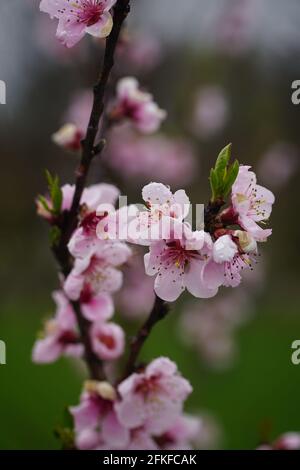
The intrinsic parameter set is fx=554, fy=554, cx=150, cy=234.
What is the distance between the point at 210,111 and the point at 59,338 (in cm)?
310

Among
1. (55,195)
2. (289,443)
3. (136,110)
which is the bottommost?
(289,443)

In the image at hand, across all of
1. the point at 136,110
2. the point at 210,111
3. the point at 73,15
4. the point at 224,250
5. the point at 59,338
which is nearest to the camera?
the point at 224,250

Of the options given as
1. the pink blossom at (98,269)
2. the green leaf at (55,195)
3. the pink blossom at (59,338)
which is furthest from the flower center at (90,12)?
the pink blossom at (59,338)

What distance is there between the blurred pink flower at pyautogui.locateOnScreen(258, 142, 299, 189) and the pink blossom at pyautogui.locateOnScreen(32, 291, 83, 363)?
3.12 meters

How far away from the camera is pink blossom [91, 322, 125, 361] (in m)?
1.35

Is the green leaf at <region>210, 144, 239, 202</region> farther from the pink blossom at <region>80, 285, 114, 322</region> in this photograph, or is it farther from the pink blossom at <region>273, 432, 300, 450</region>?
the pink blossom at <region>273, 432, 300, 450</region>

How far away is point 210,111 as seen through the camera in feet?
13.7

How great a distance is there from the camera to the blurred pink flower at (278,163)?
14.1 feet

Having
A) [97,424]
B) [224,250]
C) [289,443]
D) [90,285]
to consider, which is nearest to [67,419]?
[97,424]

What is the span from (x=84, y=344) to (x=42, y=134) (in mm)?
3623

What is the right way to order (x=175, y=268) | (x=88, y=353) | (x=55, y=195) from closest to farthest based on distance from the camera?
1. (x=175, y=268)
2. (x=55, y=195)
3. (x=88, y=353)

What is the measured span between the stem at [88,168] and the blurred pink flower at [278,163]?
10.6 ft

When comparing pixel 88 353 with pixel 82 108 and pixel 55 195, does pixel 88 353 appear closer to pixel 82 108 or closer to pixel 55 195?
pixel 55 195

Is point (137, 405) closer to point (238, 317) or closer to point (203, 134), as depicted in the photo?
point (238, 317)
